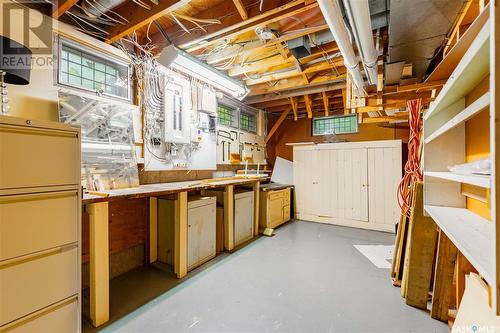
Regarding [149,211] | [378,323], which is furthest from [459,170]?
[149,211]

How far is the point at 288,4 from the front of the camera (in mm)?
1886

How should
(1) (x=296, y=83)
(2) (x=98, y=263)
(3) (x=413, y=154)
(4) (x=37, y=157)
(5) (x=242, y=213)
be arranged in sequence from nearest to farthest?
(4) (x=37, y=157), (2) (x=98, y=263), (3) (x=413, y=154), (5) (x=242, y=213), (1) (x=296, y=83)

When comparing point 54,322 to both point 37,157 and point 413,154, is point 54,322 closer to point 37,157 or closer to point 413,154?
point 37,157

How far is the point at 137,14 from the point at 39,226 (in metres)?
1.98

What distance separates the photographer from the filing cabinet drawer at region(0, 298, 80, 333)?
53.4 inches

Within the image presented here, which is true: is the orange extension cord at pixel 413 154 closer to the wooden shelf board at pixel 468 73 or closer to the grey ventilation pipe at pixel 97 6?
the wooden shelf board at pixel 468 73

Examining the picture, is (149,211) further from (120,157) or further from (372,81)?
(372,81)

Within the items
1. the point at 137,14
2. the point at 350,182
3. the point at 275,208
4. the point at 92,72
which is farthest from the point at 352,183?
the point at 92,72

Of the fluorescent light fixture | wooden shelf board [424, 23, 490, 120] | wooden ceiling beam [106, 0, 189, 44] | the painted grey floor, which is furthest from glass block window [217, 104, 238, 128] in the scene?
wooden shelf board [424, 23, 490, 120]

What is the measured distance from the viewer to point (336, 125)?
576 centimetres

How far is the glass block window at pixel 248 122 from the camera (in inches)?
206

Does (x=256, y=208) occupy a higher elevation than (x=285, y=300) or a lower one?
higher

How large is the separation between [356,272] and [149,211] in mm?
2647
